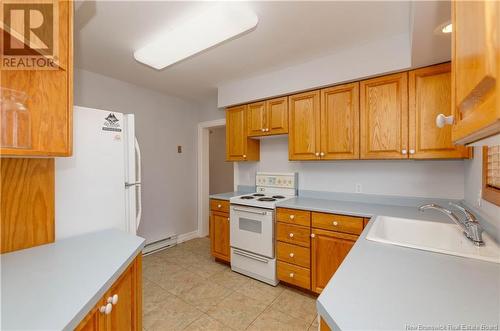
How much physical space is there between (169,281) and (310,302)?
1.52m

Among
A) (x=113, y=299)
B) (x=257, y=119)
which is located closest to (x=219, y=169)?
(x=257, y=119)

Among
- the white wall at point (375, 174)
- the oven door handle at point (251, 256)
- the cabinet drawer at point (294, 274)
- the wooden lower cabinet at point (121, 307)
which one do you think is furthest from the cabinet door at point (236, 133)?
the wooden lower cabinet at point (121, 307)

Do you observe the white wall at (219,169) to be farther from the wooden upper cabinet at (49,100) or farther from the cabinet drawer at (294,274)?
the wooden upper cabinet at (49,100)

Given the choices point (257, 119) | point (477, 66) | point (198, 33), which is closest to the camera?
point (477, 66)

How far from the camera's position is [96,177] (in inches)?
59.8

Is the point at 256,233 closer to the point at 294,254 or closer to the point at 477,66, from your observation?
the point at 294,254

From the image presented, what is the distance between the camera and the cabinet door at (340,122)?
7.14 feet

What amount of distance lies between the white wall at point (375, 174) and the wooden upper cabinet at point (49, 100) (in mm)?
2334

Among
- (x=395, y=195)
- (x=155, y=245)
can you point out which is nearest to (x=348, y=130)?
(x=395, y=195)

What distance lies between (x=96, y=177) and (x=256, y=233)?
162 cm

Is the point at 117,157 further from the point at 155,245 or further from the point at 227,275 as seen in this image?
the point at 155,245

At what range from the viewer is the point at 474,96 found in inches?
20.3

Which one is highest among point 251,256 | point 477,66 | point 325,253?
point 477,66

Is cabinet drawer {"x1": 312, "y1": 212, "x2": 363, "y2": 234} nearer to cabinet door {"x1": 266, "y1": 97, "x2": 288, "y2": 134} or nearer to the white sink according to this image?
the white sink
